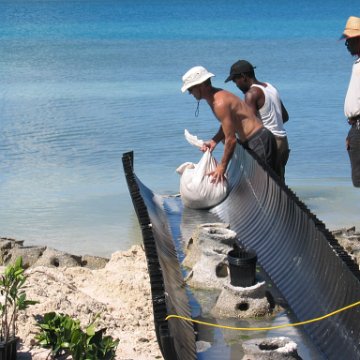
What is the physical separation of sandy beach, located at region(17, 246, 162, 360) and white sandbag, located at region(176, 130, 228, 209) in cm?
176

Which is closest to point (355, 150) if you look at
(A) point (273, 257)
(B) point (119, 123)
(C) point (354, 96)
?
(C) point (354, 96)

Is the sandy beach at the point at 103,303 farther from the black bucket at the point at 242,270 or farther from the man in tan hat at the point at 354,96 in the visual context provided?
the man in tan hat at the point at 354,96

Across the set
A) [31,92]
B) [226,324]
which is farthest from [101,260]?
[31,92]

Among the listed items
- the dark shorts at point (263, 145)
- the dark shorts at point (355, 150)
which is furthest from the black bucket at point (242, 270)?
the dark shorts at point (263, 145)

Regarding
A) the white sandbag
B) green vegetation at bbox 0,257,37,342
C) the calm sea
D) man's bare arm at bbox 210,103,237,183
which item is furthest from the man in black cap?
green vegetation at bbox 0,257,37,342

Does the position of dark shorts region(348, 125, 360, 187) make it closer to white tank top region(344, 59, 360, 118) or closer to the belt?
the belt

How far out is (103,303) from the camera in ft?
22.0

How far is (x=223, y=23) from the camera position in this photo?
164 feet

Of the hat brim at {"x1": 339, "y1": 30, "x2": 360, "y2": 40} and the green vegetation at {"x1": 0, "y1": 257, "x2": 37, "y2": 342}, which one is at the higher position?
the hat brim at {"x1": 339, "y1": 30, "x2": 360, "y2": 40}

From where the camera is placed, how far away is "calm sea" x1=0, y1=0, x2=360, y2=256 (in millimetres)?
11031

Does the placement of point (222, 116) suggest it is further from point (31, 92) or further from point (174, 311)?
point (31, 92)

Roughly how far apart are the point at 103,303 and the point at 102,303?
0.04m

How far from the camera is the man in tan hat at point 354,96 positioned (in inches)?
279

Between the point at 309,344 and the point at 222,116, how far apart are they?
2.80m
